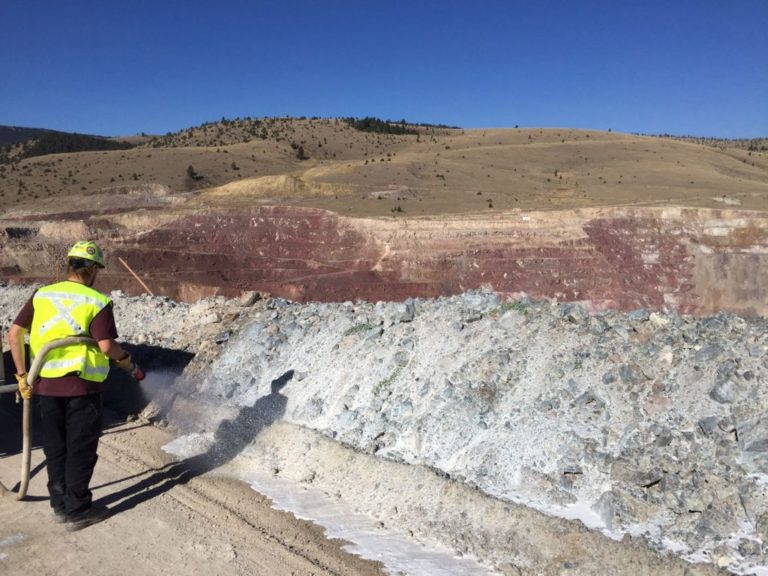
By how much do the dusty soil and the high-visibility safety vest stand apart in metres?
1.12

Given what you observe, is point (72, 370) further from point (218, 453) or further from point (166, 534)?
point (218, 453)

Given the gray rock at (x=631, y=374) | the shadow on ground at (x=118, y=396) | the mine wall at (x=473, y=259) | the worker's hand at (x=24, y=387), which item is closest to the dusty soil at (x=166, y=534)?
the shadow on ground at (x=118, y=396)

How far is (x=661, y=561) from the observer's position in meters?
4.00

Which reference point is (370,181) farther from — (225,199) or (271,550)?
(271,550)

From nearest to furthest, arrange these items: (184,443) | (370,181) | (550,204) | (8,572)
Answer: (8,572), (184,443), (550,204), (370,181)

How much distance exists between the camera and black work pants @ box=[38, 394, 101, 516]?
4.36 meters

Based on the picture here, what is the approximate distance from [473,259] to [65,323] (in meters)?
11.5

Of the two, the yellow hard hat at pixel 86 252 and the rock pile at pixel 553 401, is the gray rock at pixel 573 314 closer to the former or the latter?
the rock pile at pixel 553 401

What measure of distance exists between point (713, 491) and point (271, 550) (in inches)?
122

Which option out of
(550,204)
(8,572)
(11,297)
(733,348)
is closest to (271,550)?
(8,572)

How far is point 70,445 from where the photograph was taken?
4.38 metres

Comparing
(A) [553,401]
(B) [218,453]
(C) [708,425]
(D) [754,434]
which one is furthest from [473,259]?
(D) [754,434]

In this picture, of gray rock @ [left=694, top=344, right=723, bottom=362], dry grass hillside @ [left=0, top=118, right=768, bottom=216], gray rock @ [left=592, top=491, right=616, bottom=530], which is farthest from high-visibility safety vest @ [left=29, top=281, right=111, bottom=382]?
dry grass hillside @ [left=0, top=118, right=768, bottom=216]

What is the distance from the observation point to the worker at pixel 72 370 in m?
4.25
